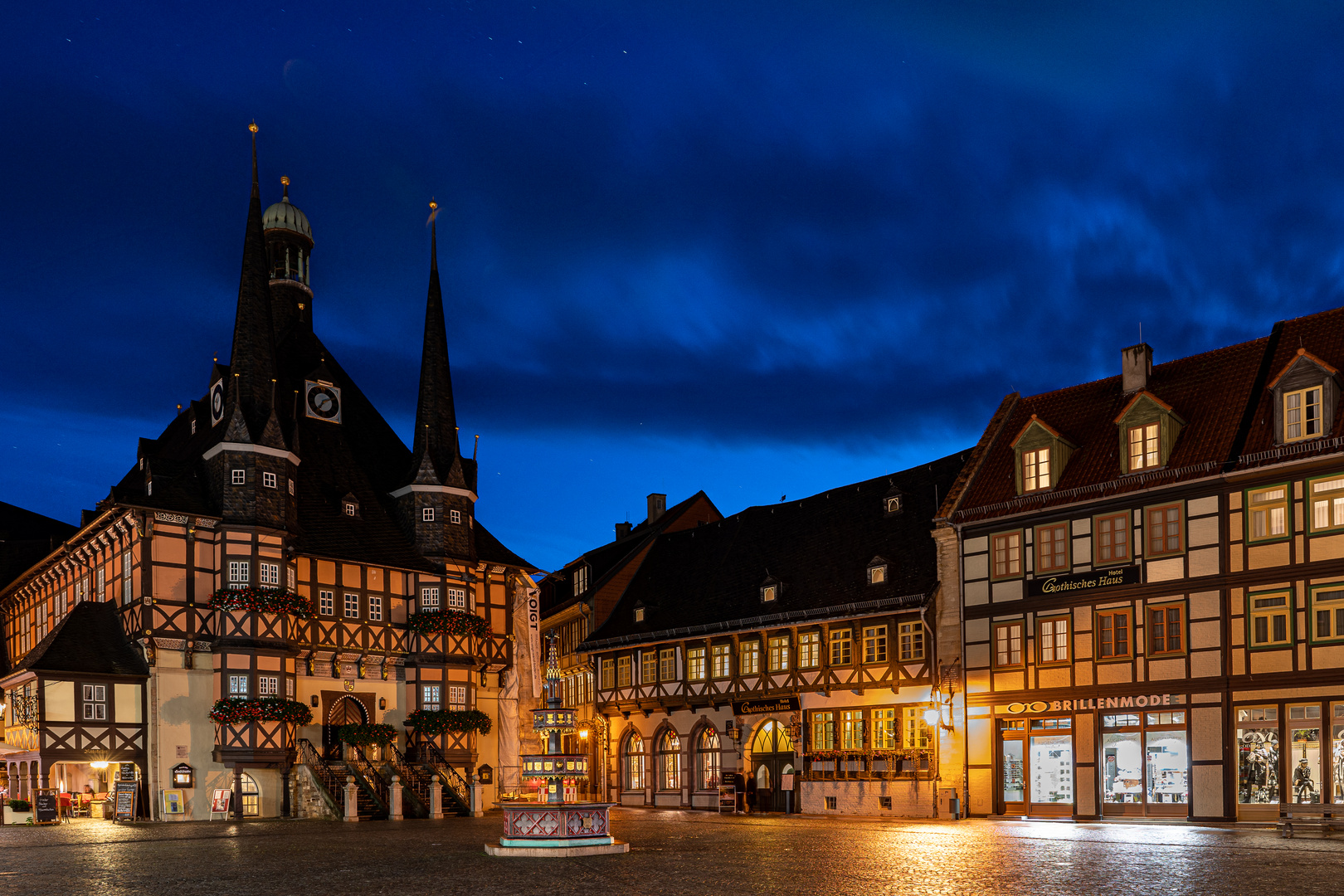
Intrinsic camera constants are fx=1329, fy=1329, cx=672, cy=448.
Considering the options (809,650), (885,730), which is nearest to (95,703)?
(809,650)

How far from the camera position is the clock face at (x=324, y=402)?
47219mm

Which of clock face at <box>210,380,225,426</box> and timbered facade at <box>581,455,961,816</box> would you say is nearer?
timbered facade at <box>581,455,961,816</box>

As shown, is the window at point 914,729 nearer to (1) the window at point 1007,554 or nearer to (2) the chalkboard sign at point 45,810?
(1) the window at point 1007,554

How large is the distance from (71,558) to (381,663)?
37.4 ft

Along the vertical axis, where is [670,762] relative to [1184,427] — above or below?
below

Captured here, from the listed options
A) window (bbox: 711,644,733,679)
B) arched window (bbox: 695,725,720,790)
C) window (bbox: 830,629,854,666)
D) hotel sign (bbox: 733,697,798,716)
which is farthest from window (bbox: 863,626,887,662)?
arched window (bbox: 695,725,720,790)

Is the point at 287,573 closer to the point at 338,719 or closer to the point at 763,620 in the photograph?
the point at 338,719

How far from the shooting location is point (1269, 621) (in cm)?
3088

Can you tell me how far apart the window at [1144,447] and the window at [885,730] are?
9.96 metres

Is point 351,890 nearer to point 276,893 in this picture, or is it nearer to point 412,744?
point 276,893

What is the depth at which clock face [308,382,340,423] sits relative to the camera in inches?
1859

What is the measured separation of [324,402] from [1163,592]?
29.2 m

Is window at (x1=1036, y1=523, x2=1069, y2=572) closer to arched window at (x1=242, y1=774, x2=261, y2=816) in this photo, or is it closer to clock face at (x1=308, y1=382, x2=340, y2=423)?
arched window at (x1=242, y1=774, x2=261, y2=816)

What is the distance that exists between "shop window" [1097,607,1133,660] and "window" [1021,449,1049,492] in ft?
13.2
